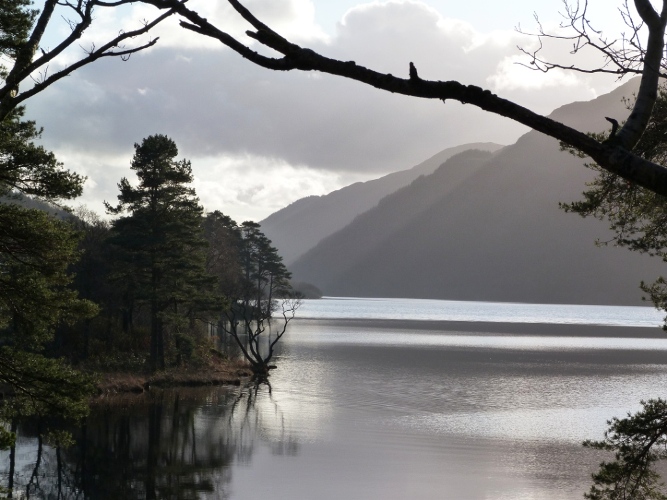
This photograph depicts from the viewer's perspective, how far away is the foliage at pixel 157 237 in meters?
45.8

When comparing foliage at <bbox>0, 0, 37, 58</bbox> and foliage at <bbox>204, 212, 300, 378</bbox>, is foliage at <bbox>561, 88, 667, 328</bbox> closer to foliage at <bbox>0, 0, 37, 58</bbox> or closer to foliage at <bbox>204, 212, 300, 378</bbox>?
foliage at <bbox>0, 0, 37, 58</bbox>

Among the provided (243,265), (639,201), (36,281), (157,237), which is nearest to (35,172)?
(36,281)

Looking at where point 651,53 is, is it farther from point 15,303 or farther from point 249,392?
point 249,392

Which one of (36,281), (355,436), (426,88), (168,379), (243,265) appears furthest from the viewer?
(243,265)

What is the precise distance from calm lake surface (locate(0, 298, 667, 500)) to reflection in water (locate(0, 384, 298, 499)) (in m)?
0.08

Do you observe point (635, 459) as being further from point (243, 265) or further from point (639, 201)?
point (243, 265)

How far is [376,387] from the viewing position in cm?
4766

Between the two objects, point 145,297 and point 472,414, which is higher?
point 145,297

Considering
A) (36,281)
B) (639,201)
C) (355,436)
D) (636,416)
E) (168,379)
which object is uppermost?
(639,201)

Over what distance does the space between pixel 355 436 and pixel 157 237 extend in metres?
20.1

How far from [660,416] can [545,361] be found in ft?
181

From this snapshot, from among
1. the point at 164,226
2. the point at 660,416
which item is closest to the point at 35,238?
the point at 660,416

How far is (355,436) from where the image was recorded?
31922mm

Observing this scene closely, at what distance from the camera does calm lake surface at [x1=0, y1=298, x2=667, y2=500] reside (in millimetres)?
23391
